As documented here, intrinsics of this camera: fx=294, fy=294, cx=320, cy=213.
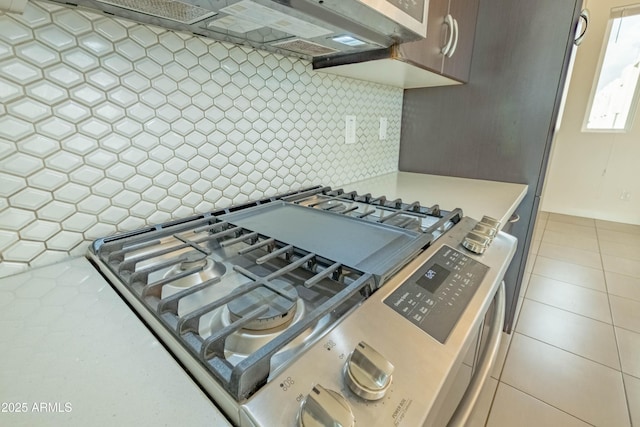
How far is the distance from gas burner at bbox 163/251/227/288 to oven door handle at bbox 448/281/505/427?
1.59 feet

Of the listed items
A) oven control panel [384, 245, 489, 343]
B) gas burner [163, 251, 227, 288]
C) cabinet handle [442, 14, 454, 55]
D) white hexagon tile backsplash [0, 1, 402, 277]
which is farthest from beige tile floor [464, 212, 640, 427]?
cabinet handle [442, 14, 454, 55]

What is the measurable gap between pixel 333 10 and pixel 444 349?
627 mm

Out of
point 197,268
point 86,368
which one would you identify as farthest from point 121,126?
point 86,368

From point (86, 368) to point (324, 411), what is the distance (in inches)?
11.9

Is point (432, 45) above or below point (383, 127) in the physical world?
above

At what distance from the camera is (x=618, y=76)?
3203 millimetres

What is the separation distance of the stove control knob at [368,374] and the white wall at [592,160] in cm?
368

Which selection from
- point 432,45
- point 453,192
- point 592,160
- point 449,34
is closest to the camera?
point 432,45

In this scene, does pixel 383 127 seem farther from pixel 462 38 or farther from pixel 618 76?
pixel 618 76

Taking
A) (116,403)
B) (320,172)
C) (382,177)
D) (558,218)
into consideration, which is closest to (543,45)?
(382,177)

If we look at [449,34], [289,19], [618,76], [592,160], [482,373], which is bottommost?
[482,373]

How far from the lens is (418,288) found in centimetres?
53

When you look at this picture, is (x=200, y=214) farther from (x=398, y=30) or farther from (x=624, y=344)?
(x=624, y=344)

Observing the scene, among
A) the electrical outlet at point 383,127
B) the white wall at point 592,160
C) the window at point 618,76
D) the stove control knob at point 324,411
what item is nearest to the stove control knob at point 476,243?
the stove control knob at point 324,411
